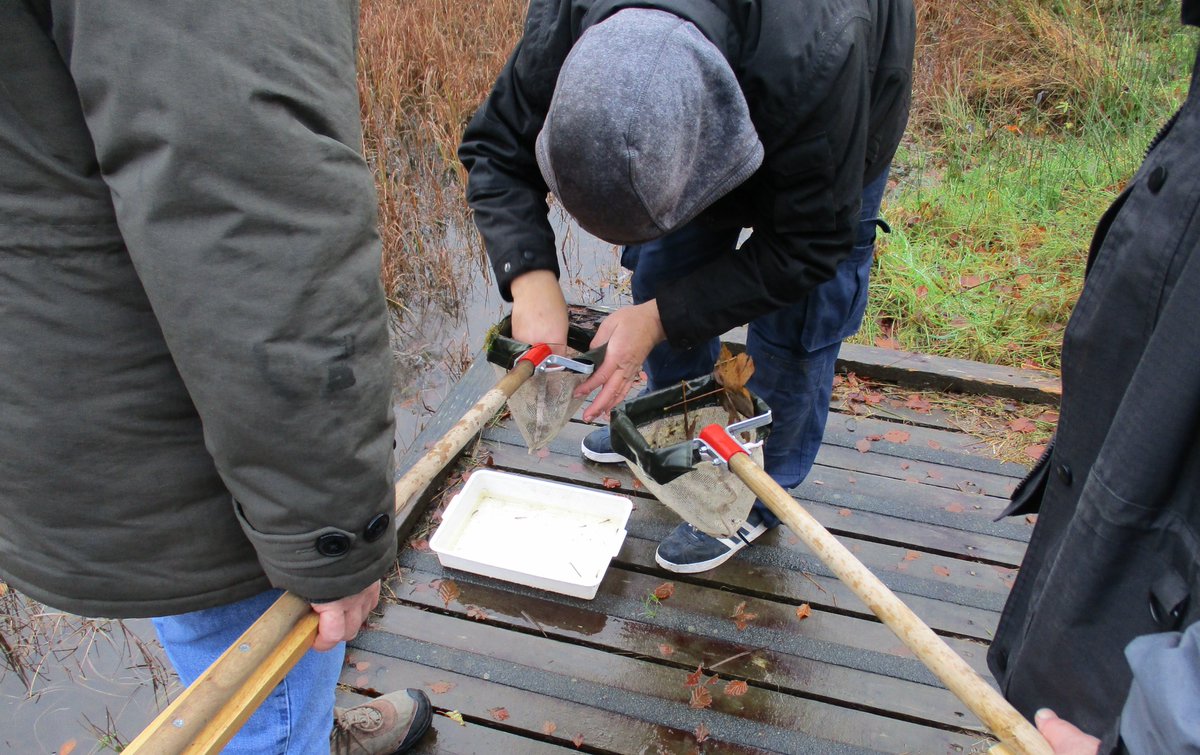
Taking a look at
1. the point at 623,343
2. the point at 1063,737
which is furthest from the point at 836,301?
the point at 1063,737

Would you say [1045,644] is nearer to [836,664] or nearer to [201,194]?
[836,664]

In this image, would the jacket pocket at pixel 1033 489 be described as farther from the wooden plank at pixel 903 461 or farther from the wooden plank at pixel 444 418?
the wooden plank at pixel 444 418

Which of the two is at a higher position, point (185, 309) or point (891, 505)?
point (185, 309)

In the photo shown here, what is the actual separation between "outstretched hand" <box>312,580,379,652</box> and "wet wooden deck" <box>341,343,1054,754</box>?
0.99 m

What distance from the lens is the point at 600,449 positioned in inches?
114

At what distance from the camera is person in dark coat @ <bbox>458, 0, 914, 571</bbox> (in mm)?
1382

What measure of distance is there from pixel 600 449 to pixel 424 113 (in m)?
3.46

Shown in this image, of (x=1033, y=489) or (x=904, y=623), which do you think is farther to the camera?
(x=1033, y=489)

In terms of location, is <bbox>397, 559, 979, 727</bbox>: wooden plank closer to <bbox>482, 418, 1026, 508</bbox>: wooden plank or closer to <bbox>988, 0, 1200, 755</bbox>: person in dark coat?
<bbox>482, 418, 1026, 508</bbox>: wooden plank

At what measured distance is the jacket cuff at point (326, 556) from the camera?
1.07m

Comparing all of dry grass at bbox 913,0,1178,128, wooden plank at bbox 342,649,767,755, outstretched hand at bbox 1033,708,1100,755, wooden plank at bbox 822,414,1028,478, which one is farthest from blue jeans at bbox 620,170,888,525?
dry grass at bbox 913,0,1178,128

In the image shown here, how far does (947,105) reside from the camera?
17.3 ft

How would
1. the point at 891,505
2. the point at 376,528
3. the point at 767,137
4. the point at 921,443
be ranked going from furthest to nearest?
1. the point at 921,443
2. the point at 891,505
3. the point at 767,137
4. the point at 376,528

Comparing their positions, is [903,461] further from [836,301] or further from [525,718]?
[525,718]
